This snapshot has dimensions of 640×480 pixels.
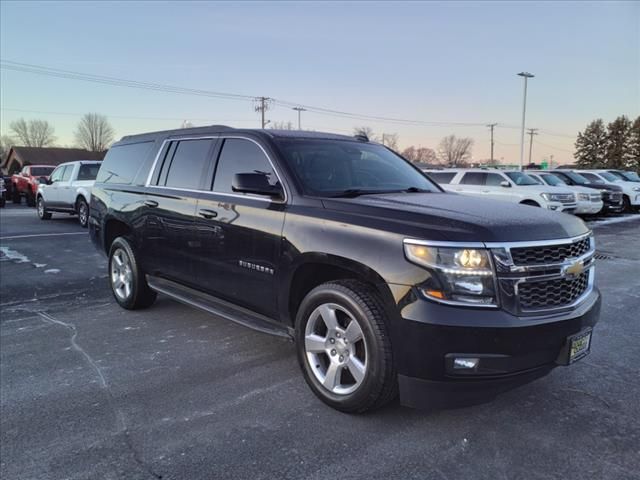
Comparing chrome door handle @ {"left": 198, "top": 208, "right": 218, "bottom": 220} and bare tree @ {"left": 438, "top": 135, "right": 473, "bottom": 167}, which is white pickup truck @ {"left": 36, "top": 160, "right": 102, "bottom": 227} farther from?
bare tree @ {"left": 438, "top": 135, "right": 473, "bottom": 167}

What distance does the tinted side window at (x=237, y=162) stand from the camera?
4.04 meters

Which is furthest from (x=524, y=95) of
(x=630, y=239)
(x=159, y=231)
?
(x=159, y=231)

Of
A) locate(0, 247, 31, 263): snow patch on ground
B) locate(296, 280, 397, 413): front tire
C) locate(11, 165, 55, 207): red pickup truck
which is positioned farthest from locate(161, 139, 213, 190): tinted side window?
locate(11, 165, 55, 207): red pickup truck

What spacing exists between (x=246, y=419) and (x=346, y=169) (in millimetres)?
2099

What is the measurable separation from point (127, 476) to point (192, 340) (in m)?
2.15

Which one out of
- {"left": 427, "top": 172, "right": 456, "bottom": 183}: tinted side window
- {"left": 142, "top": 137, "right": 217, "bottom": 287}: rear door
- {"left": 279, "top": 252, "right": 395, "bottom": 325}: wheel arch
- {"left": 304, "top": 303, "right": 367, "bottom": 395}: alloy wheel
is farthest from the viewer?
{"left": 427, "top": 172, "right": 456, "bottom": 183}: tinted side window

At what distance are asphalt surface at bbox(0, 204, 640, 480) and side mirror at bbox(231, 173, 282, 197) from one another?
4.66 feet

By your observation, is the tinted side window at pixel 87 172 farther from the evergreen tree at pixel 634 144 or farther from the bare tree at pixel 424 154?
the bare tree at pixel 424 154

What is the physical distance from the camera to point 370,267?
3008 mm

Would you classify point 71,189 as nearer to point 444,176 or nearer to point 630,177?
point 444,176

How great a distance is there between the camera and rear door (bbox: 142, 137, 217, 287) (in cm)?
459

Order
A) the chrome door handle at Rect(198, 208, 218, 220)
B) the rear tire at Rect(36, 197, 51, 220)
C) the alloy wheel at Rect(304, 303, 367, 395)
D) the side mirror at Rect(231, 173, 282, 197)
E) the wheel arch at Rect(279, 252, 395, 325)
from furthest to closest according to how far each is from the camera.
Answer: the rear tire at Rect(36, 197, 51, 220)
the chrome door handle at Rect(198, 208, 218, 220)
the side mirror at Rect(231, 173, 282, 197)
the alloy wheel at Rect(304, 303, 367, 395)
the wheel arch at Rect(279, 252, 395, 325)

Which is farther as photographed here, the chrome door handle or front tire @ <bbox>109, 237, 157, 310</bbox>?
front tire @ <bbox>109, 237, 157, 310</bbox>

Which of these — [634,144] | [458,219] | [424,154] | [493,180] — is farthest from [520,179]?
[424,154]
